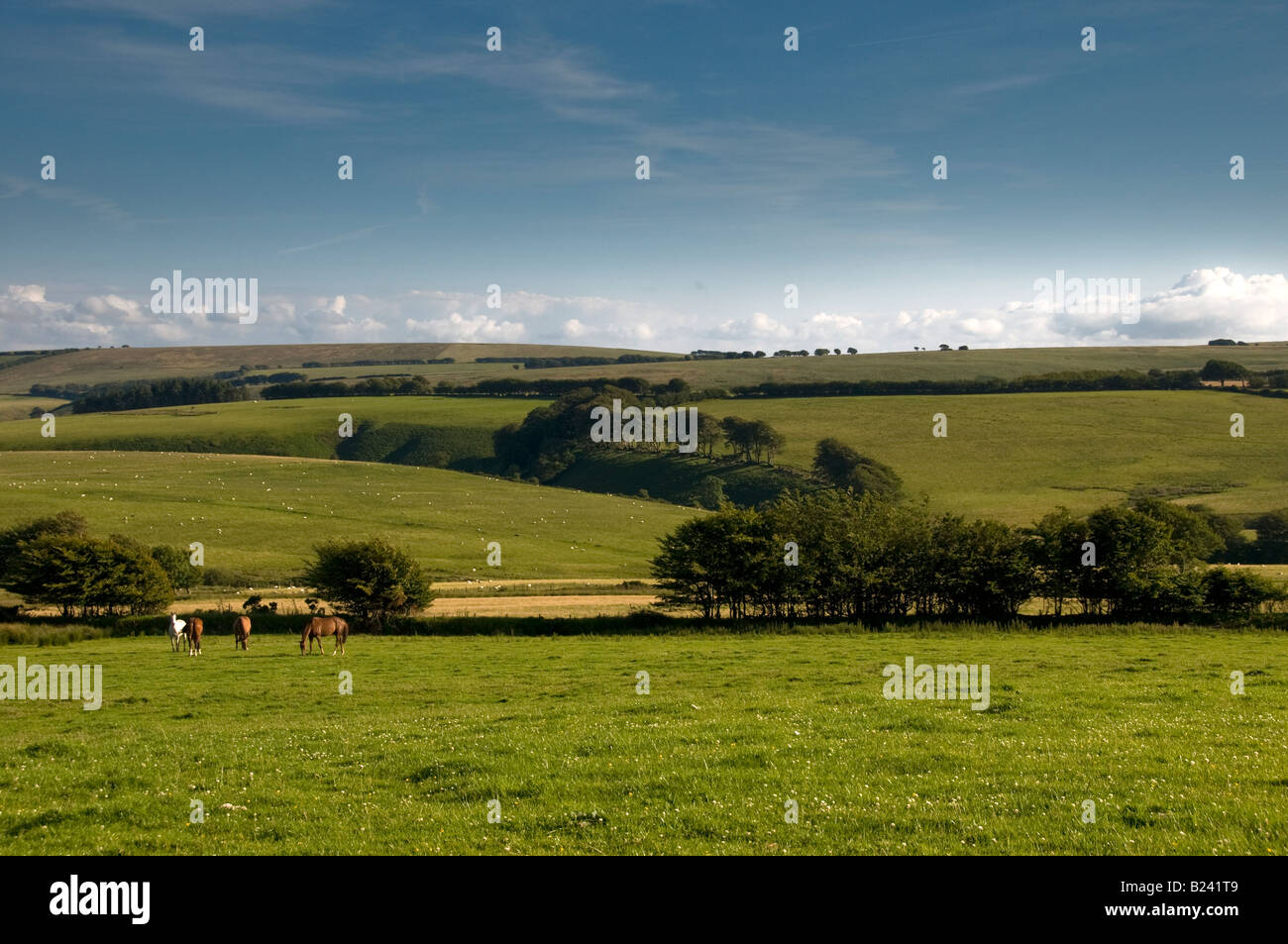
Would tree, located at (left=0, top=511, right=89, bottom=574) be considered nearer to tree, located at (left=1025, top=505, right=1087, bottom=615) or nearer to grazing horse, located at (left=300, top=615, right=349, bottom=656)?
grazing horse, located at (left=300, top=615, right=349, bottom=656)

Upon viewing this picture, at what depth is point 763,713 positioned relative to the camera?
66.1 feet

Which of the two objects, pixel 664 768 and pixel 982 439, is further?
pixel 982 439

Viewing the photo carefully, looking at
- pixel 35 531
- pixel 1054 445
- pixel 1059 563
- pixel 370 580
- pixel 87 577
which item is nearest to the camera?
pixel 1059 563

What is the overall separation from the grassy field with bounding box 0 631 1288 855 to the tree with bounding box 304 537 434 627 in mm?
25176

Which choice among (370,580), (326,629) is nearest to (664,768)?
(326,629)

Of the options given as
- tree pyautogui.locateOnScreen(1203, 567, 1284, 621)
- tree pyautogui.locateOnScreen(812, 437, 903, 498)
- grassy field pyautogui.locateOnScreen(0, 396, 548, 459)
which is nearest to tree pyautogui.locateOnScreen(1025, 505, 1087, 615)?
tree pyautogui.locateOnScreen(1203, 567, 1284, 621)

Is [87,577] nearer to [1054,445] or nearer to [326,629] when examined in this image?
[326,629]

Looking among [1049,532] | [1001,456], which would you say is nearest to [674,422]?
[1001,456]

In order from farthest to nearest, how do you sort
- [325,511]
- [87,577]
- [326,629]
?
[325,511] → [87,577] → [326,629]

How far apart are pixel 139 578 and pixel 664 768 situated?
181 feet

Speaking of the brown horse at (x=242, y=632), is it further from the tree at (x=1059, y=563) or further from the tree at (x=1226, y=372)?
the tree at (x=1226, y=372)

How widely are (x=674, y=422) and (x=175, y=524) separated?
3394 inches

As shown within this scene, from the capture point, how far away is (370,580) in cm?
5456
